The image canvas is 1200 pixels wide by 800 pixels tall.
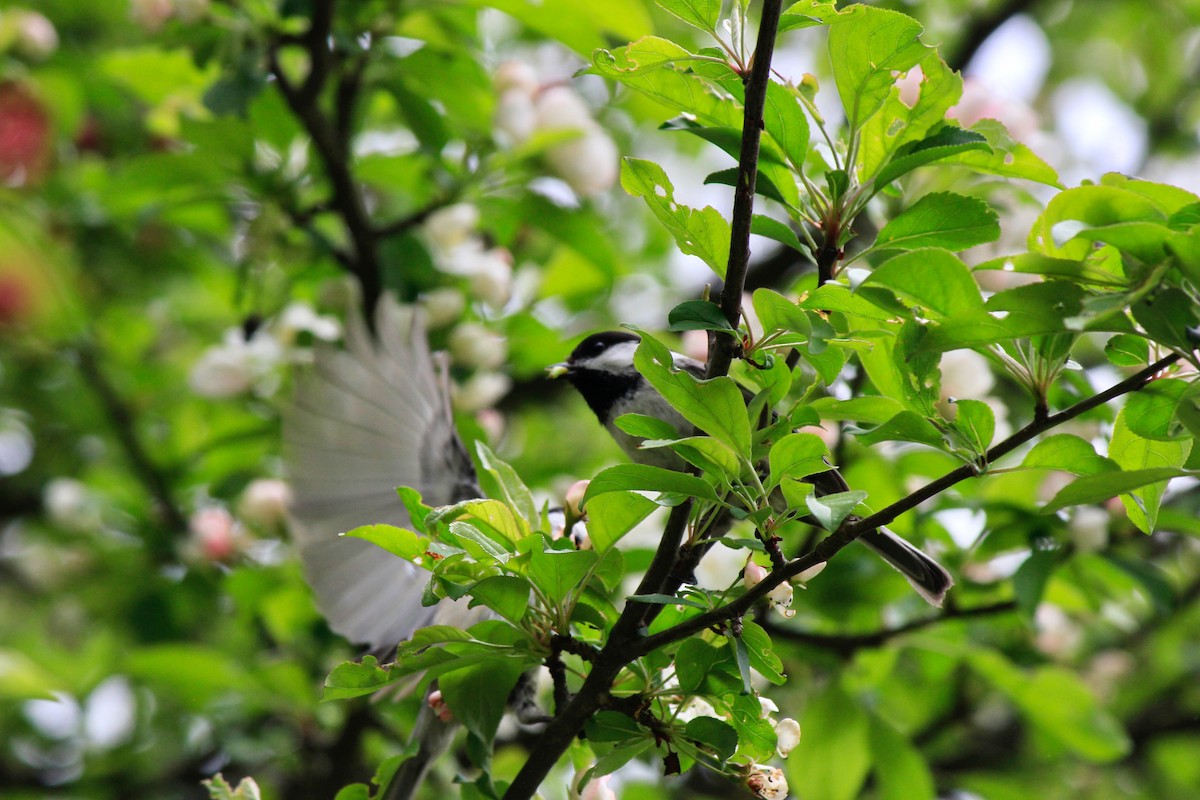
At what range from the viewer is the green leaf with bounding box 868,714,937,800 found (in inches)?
108

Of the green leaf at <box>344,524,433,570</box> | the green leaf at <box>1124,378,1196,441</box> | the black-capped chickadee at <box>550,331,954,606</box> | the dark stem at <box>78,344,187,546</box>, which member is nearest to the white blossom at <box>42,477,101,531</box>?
the dark stem at <box>78,344,187,546</box>

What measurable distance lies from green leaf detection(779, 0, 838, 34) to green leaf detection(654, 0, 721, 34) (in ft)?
0.26

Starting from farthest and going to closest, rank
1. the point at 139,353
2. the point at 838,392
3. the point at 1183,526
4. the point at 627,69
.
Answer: the point at 139,353
the point at 1183,526
the point at 838,392
the point at 627,69

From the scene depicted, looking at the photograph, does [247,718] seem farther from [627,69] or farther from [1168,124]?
[1168,124]

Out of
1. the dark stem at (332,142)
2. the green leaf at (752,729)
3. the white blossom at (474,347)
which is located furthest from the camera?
the white blossom at (474,347)

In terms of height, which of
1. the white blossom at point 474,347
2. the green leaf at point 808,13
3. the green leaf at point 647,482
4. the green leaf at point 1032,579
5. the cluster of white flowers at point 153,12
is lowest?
the white blossom at point 474,347

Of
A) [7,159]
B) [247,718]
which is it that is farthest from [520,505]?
[7,159]

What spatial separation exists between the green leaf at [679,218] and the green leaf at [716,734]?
0.55 meters

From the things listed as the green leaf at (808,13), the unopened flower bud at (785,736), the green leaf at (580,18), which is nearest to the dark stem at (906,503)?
the unopened flower bud at (785,736)

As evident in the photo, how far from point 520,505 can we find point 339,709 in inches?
77.2

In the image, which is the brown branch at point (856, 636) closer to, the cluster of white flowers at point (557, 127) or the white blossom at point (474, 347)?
the white blossom at point (474, 347)

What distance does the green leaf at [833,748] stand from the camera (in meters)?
2.78

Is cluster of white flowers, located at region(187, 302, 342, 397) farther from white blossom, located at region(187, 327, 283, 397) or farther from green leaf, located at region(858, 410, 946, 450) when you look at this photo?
green leaf, located at region(858, 410, 946, 450)

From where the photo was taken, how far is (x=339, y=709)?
329 cm
